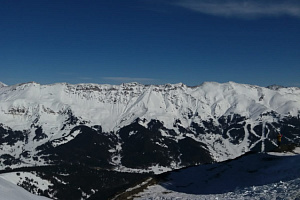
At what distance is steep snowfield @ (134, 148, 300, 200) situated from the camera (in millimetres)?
38594

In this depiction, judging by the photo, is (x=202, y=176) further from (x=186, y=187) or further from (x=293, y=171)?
(x=293, y=171)

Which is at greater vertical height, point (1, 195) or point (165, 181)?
point (1, 195)

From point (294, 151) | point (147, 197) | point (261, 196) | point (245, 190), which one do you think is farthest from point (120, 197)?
point (294, 151)

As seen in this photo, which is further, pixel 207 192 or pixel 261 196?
pixel 207 192

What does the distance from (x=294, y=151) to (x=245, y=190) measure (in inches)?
1518

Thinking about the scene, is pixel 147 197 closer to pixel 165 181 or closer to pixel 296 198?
pixel 165 181

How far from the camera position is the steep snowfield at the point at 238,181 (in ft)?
127

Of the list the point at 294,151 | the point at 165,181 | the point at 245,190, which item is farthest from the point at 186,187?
the point at 294,151

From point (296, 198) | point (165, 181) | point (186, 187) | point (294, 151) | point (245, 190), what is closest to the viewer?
point (296, 198)

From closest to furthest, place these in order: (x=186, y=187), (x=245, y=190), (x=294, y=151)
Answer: (x=245, y=190), (x=186, y=187), (x=294, y=151)

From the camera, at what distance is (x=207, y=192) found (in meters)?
49.9

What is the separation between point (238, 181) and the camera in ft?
181

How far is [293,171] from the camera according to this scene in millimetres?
49219

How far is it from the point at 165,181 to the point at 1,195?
40433 mm
